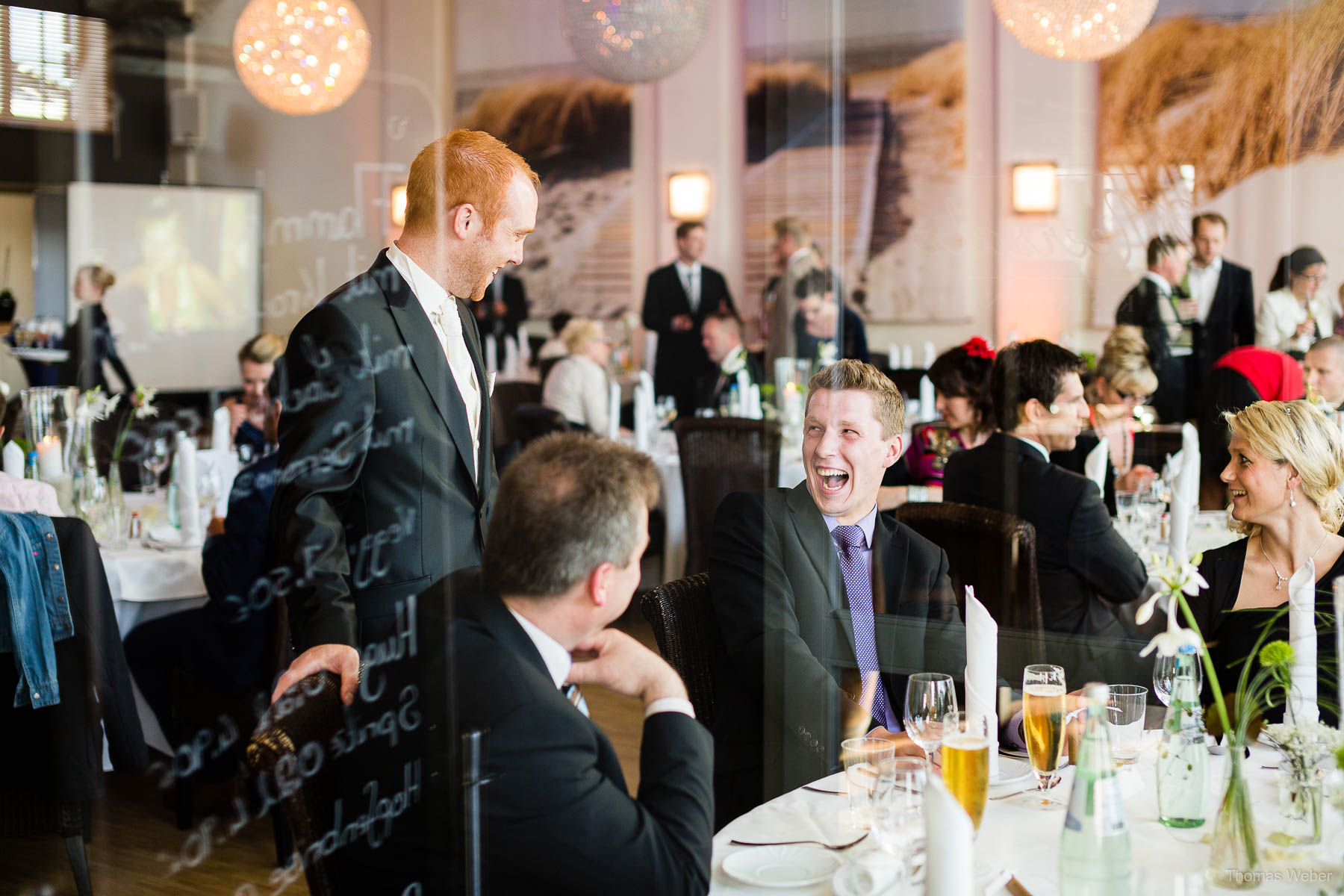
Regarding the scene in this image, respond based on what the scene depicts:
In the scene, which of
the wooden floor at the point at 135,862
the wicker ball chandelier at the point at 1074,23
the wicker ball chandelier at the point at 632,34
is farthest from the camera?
the wicker ball chandelier at the point at 632,34

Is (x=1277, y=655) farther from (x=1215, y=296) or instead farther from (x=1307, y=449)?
(x=1215, y=296)

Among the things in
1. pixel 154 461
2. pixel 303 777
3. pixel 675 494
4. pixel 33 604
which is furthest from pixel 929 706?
pixel 675 494

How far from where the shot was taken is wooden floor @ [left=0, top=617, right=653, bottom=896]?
8.57ft

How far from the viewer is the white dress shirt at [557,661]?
139 cm

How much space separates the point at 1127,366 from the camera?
482 cm

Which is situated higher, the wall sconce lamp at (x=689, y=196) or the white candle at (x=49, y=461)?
the wall sconce lamp at (x=689, y=196)

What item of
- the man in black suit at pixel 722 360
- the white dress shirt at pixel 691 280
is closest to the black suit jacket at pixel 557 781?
the man in black suit at pixel 722 360

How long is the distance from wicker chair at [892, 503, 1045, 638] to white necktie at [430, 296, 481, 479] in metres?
1.10

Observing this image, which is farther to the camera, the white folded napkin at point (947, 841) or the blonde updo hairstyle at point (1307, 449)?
the blonde updo hairstyle at point (1307, 449)

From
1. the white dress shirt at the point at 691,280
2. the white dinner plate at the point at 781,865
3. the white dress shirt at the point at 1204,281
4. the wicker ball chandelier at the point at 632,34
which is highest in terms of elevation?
the wicker ball chandelier at the point at 632,34

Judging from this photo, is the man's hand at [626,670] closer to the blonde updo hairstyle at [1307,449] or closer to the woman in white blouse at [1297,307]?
the blonde updo hairstyle at [1307,449]

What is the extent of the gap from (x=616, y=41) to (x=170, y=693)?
3.86m

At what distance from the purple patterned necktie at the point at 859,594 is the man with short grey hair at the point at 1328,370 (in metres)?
2.81

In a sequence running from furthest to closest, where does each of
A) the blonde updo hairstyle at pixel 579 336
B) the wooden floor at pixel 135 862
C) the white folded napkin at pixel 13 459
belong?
the blonde updo hairstyle at pixel 579 336 → the white folded napkin at pixel 13 459 → the wooden floor at pixel 135 862
